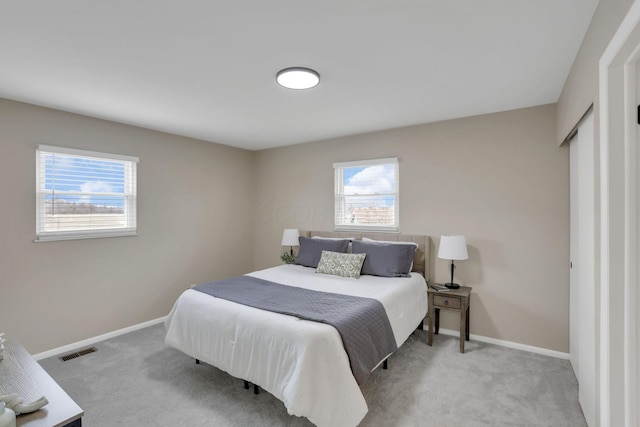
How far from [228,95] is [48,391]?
239 cm

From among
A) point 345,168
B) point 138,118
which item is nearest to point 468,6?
point 345,168

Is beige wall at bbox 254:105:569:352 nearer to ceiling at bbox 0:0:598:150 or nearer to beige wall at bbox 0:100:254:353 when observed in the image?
ceiling at bbox 0:0:598:150

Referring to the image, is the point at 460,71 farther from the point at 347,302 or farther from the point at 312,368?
the point at 312,368

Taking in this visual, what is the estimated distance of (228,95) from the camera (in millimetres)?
2766

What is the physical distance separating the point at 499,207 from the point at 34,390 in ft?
12.7

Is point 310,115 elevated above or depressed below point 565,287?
above

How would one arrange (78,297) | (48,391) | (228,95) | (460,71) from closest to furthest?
(48,391) → (460,71) → (228,95) → (78,297)

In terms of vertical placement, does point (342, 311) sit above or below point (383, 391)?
above

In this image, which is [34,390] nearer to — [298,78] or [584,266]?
[298,78]

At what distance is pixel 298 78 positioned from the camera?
2.34 metres

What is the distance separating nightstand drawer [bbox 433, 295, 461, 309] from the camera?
309cm

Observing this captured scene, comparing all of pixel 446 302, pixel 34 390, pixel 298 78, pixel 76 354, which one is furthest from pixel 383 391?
pixel 76 354

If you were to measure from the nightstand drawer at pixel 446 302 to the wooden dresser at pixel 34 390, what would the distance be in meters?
2.95

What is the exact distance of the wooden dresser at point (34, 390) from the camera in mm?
1278
